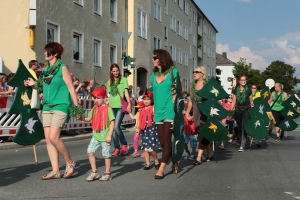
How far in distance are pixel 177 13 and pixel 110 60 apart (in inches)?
904

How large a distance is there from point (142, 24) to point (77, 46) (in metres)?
11.0

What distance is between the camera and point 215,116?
9086mm

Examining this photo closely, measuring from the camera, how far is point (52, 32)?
21172 millimetres

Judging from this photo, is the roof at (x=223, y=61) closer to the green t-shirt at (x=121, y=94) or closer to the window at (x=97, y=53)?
the window at (x=97, y=53)

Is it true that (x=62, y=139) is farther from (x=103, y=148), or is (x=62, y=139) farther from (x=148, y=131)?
(x=103, y=148)

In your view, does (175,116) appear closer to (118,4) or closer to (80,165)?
(80,165)

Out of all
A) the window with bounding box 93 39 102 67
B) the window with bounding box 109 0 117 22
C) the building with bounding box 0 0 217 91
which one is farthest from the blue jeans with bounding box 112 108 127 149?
the window with bounding box 109 0 117 22

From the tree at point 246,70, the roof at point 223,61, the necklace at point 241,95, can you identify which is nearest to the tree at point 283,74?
the roof at point 223,61

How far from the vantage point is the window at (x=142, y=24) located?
33.3 metres

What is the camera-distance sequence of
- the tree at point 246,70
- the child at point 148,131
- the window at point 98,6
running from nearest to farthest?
1. the child at point 148,131
2. the window at point 98,6
3. the tree at point 246,70

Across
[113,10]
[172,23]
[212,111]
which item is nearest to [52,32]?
[113,10]

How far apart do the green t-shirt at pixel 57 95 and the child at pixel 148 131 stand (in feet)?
6.65

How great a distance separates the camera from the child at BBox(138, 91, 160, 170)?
8.30 m

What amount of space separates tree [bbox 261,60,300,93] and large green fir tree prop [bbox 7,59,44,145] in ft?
358
